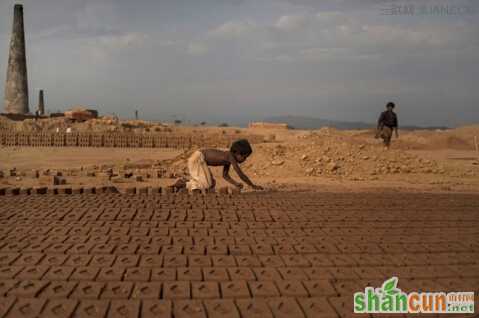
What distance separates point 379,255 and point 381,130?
343 inches

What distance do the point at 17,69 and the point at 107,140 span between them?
8112mm

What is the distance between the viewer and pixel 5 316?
262 cm

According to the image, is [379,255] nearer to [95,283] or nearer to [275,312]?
[275,312]

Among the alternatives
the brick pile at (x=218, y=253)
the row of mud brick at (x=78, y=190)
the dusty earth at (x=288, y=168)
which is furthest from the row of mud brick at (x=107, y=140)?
the brick pile at (x=218, y=253)

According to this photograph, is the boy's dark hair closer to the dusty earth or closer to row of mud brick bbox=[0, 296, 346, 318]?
the dusty earth

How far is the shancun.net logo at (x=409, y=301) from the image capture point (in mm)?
2965

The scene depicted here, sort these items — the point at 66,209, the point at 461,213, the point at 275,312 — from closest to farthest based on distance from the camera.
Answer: the point at 275,312
the point at 66,209
the point at 461,213

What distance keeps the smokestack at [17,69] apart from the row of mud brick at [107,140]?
6372 mm

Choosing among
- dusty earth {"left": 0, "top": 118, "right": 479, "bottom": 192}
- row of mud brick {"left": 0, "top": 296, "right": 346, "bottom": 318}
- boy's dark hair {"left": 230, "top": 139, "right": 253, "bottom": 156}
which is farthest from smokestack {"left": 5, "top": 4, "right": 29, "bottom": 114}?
row of mud brick {"left": 0, "top": 296, "right": 346, "bottom": 318}

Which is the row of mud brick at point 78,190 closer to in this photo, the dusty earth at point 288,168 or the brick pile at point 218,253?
the brick pile at point 218,253

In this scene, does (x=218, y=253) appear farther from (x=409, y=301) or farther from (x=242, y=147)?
(x=242, y=147)

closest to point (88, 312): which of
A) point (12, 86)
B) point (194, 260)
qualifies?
point (194, 260)

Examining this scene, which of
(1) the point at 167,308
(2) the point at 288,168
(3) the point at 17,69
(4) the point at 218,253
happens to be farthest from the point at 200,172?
(3) the point at 17,69

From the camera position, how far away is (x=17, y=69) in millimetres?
21219
